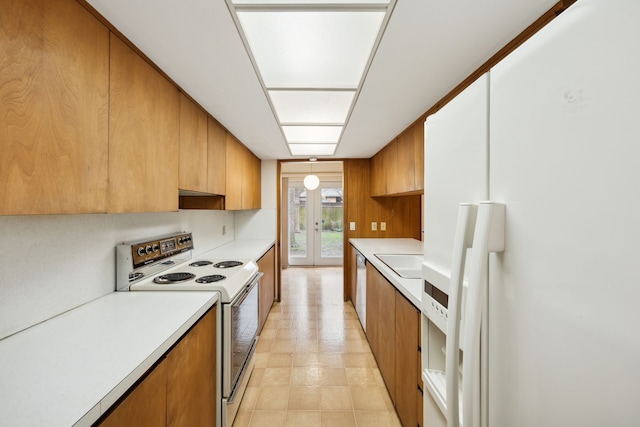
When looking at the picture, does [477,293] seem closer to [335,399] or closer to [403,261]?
[335,399]

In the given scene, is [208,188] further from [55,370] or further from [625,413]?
[625,413]

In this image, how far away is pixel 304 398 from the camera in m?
1.95

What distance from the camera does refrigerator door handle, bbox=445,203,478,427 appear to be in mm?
579

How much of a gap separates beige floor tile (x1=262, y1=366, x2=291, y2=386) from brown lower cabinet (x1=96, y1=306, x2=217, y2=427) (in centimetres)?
70

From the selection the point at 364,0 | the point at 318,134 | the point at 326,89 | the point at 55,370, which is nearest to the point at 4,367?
the point at 55,370

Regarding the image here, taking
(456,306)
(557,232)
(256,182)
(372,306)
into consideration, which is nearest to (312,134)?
(256,182)

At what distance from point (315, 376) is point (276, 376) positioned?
0.33 meters

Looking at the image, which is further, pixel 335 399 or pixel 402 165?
pixel 402 165

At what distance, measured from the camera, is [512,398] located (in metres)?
0.49

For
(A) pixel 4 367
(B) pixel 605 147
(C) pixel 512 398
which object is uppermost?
(B) pixel 605 147

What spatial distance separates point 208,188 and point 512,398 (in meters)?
2.09

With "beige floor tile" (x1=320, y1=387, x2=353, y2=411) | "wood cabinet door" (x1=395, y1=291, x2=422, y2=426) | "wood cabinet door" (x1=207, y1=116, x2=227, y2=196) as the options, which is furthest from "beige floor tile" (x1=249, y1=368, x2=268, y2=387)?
"wood cabinet door" (x1=207, y1=116, x2=227, y2=196)

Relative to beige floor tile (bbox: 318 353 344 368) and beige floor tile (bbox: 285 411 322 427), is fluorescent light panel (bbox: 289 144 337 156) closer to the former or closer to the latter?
beige floor tile (bbox: 318 353 344 368)

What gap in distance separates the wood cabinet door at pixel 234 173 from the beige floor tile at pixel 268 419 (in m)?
1.69
